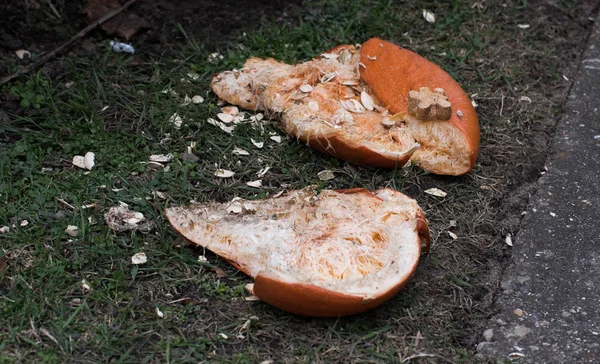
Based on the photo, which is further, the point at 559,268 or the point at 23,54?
the point at 23,54

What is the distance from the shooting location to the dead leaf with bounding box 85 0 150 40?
149 inches

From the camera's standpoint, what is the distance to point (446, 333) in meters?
2.47

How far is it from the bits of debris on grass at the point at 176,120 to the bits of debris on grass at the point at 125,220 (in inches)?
23.6

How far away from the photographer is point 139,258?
2.62m

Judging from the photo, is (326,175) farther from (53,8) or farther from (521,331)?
(53,8)

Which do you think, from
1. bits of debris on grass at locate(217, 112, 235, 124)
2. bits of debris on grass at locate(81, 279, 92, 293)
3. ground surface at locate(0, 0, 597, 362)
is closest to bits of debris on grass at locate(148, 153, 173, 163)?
ground surface at locate(0, 0, 597, 362)

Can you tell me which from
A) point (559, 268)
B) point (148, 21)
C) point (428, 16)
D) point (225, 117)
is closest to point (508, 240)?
point (559, 268)

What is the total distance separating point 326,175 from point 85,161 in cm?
93

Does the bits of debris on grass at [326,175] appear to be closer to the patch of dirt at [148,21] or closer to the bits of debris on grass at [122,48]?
the patch of dirt at [148,21]

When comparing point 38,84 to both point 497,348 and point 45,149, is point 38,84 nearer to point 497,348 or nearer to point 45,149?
point 45,149

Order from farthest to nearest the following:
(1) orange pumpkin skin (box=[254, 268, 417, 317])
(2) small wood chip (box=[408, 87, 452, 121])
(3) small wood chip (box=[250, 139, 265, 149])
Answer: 1. (3) small wood chip (box=[250, 139, 265, 149])
2. (2) small wood chip (box=[408, 87, 452, 121])
3. (1) orange pumpkin skin (box=[254, 268, 417, 317])

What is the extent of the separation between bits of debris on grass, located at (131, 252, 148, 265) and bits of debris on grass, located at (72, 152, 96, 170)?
1.81ft

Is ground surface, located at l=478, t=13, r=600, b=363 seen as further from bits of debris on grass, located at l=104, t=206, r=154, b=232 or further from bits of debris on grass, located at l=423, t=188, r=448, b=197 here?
bits of debris on grass, located at l=104, t=206, r=154, b=232

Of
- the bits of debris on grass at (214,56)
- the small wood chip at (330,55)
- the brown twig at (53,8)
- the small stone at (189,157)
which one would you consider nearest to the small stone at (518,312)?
the small stone at (189,157)
